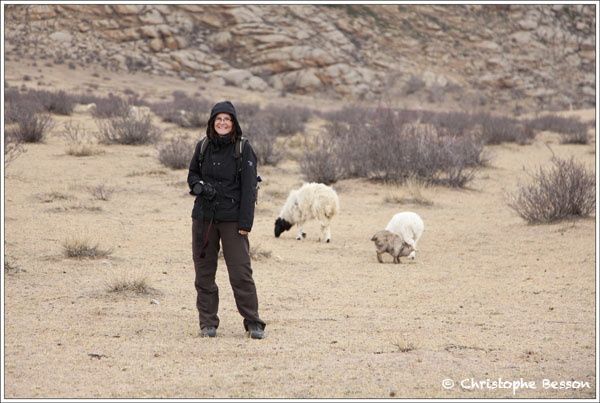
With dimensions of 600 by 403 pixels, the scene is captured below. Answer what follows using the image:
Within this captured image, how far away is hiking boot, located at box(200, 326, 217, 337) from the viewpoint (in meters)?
6.82

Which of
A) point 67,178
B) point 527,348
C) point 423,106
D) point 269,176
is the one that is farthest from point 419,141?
point 423,106

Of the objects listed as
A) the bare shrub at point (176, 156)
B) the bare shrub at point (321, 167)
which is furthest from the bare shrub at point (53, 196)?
the bare shrub at point (321, 167)

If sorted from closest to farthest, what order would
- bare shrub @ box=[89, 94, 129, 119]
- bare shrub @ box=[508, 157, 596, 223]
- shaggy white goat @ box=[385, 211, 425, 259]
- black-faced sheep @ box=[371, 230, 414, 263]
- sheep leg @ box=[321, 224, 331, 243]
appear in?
1. black-faced sheep @ box=[371, 230, 414, 263]
2. shaggy white goat @ box=[385, 211, 425, 259]
3. sheep leg @ box=[321, 224, 331, 243]
4. bare shrub @ box=[508, 157, 596, 223]
5. bare shrub @ box=[89, 94, 129, 119]

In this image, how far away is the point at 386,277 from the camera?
1002cm

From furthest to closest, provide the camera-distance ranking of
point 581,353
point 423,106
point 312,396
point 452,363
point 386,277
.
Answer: point 423,106 → point 386,277 → point 581,353 → point 452,363 → point 312,396

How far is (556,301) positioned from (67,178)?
10.9 meters

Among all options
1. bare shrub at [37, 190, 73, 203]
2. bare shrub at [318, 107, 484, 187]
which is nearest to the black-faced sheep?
bare shrub at [37, 190, 73, 203]

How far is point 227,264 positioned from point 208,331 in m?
0.56

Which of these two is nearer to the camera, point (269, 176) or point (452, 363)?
point (452, 363)

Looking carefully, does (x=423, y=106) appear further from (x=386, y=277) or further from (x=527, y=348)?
(x=527, y=348)

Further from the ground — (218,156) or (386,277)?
(218,156)

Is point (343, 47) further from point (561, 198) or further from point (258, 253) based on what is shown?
point (258, 253)

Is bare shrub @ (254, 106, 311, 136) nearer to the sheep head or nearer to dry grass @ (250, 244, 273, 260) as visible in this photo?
the sheep head

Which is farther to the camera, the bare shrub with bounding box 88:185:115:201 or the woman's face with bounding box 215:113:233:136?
the bare shrub with bounding box 88:185:115:201
